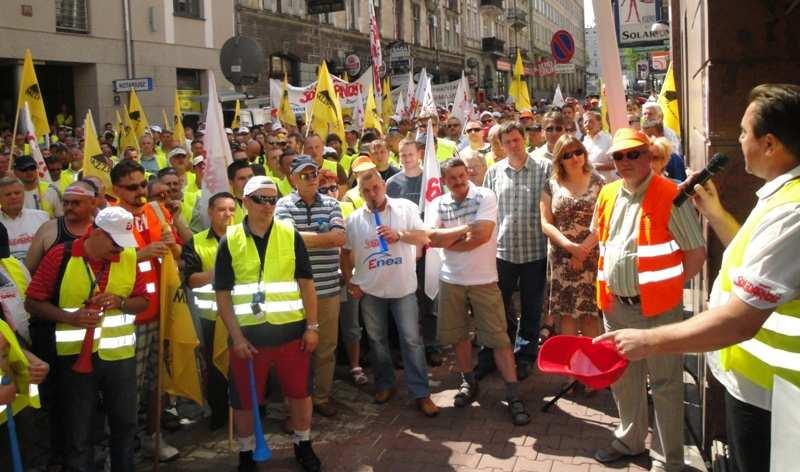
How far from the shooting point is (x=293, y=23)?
2889 cm

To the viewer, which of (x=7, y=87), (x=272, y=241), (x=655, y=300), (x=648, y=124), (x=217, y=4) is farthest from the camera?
(x=217, y=4)

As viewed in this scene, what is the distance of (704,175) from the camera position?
326 cm

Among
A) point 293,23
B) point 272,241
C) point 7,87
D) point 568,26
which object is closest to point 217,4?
point 293,23

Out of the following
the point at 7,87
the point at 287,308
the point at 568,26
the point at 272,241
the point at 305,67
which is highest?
the point at 568,26

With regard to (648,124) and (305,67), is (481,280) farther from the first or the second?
(305,67)

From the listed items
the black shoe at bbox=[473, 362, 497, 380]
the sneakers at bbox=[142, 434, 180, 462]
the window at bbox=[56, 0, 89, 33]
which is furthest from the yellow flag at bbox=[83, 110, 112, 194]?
the window at bbox=[56, 0, 89, 33]

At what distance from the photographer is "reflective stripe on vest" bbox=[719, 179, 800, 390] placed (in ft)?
8.02

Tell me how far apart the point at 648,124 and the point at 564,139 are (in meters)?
1.83

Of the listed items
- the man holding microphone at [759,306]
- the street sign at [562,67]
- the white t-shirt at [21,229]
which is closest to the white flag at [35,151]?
the white t-shirt at [21,229]

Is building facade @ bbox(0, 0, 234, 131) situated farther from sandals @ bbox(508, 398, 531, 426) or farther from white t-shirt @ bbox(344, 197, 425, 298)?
sandals @ bbox(508, 398, 531, 426)

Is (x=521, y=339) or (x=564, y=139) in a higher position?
(x=564, y=139)

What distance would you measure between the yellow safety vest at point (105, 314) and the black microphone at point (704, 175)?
2.96m

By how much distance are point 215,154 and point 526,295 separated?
2.85 m

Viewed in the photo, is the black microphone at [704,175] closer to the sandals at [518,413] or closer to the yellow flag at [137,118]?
the sandals at [518,413]
